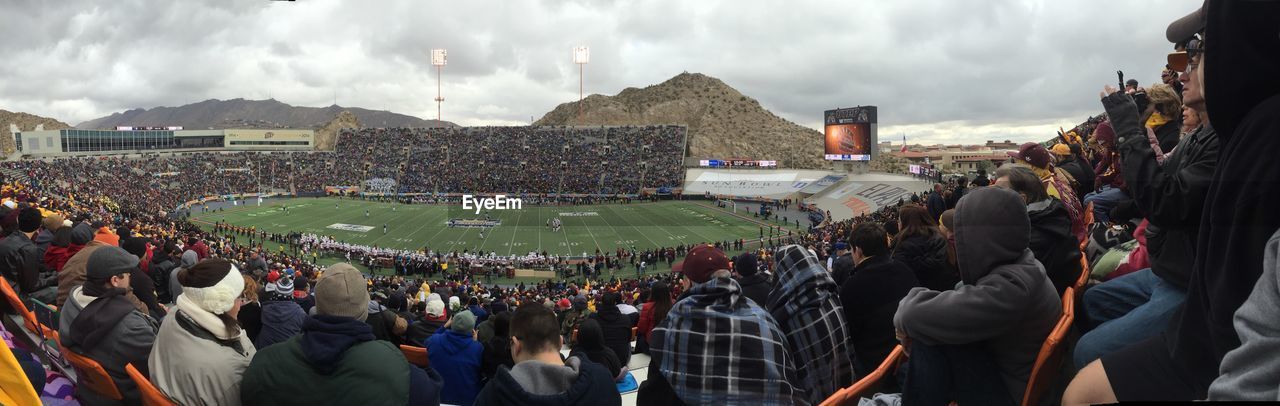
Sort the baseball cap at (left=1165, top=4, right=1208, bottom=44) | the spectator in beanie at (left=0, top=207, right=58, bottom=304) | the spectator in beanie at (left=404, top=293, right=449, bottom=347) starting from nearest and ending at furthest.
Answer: the baseball cap at (left=1165, top=4, right=1208, bottom=44) → the spectator in beanie at (left=404, top=293, right=449, bottom=347) → the spectator in beanie at (left=0, top=207, right=58, bottom=304)

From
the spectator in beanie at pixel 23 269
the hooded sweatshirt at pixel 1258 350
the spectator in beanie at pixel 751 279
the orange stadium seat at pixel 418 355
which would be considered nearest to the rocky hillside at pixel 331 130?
the spectator in beanie at pixel 23 269

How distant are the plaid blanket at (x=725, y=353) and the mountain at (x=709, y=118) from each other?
405 feet

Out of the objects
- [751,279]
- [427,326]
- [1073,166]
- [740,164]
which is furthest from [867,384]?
[740,164]

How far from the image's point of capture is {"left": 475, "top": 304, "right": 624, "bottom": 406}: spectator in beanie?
2.98 m

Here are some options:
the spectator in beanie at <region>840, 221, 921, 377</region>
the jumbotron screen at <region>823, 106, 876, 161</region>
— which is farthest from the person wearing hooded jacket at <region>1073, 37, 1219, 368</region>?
the jumbotron screen at <region>823, 106, 876, 161</region>

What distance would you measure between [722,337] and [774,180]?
66137 mm

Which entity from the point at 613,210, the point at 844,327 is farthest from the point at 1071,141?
the point at 613,210

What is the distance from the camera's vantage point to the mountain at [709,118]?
459 ft

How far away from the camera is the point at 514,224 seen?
46031mm

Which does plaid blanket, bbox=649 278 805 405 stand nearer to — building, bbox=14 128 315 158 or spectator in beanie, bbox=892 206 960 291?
spectator in beanie, bbox=892 206 960 291

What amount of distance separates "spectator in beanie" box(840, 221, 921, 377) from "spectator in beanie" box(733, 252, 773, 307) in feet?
2.51

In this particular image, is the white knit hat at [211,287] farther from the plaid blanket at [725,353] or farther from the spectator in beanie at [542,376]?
the plaid blanket at [725,353]

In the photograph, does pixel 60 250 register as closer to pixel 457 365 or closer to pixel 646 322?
pixel 457 365

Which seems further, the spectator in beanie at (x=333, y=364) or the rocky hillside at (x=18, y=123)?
the rocky hillside at (x=18, y=123)
